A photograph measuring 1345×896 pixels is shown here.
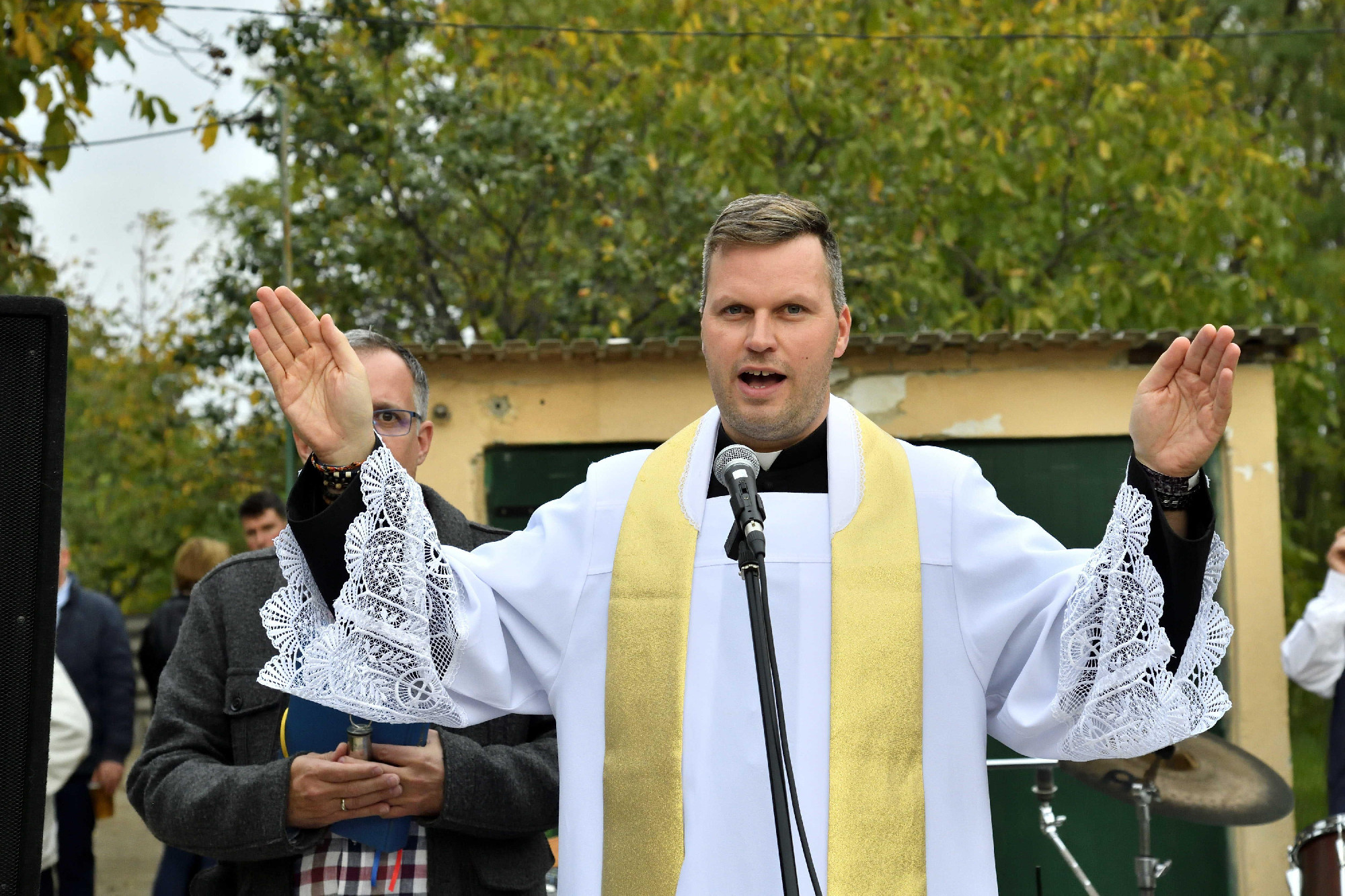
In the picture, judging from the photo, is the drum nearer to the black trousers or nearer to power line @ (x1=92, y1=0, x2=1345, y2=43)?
the black trousers

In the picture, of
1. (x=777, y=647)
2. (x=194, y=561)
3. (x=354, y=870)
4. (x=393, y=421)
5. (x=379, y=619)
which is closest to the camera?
(x=379, y=619)

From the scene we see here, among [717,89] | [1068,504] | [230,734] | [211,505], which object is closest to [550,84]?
[717,89]

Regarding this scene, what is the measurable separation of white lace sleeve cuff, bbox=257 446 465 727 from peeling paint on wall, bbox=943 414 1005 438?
5.18 metres

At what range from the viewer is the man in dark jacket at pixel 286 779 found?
2750 millimetres

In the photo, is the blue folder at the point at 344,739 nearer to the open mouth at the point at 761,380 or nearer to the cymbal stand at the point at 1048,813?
the open mouth at the point at 761,380

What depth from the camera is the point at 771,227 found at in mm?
2600

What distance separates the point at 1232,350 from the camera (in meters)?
2.10

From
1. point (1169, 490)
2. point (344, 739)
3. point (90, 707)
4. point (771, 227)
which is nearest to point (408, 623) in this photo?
point (344, 739)

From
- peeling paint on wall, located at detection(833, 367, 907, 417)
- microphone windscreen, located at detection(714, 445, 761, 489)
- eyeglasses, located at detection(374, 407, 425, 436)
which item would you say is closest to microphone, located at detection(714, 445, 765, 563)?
microphone windscreen, located at detection(714, 445, 761, 489)

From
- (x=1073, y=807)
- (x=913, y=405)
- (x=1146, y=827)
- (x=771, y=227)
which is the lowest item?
(x=1073, y=807)

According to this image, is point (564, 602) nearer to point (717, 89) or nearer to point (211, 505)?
point (717, 89)

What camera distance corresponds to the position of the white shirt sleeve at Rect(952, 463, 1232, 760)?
2.14 metres

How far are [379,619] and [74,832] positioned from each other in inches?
193

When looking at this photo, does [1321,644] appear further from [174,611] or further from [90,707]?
[90,707]
